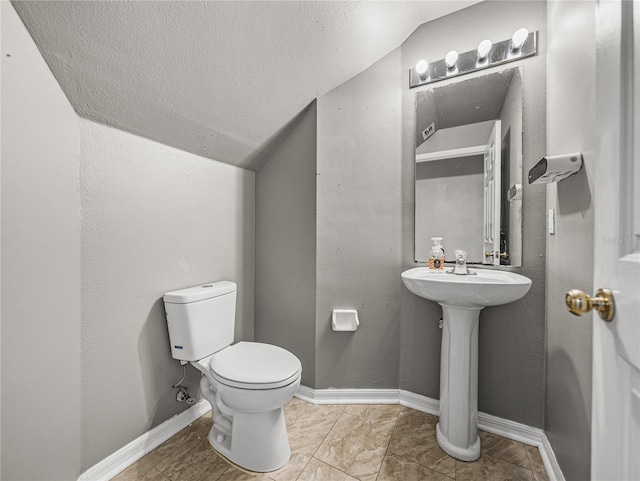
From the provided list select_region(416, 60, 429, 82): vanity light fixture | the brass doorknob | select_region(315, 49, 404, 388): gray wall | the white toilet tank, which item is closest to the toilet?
the white toilet tank

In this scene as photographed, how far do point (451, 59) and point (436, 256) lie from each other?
1.09 m

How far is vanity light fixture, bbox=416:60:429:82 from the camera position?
5.33 ft

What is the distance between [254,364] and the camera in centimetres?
128

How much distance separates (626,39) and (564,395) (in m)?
1.23

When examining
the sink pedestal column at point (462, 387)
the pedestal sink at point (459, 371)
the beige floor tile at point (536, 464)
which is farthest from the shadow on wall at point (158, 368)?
the beige floor tile at point (536, 464)

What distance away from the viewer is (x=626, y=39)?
0.47 meters

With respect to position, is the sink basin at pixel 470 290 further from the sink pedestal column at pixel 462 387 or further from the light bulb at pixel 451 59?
the light bulb at pixel 451 59

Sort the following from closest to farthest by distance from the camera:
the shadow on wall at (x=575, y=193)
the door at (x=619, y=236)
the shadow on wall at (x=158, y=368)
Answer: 1. the door at (x=619, y=236)
2. the shadow on wall at (x=575, y=193)
3. the shadow on wall at (x=158, y=368)

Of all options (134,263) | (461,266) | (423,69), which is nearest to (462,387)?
(461,266)

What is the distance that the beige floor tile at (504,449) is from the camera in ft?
4.21

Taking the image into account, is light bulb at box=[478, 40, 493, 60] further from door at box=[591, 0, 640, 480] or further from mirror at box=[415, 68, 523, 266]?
door at box=[591, 0, 640, 480]

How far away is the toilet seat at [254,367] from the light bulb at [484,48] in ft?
5.98

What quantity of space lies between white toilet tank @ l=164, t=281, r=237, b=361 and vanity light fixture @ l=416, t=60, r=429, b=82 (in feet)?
5.47

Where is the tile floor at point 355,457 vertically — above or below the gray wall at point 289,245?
below
